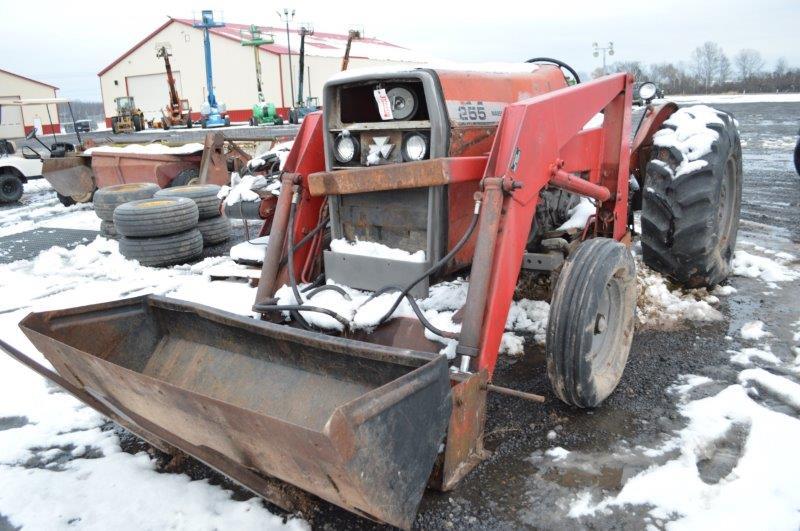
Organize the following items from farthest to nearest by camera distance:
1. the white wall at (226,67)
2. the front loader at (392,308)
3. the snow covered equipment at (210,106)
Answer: the white wall at (226,67) → the snow covered equipment at (210,106) → the front loader at (392,308)

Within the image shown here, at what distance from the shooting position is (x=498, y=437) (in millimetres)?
3113

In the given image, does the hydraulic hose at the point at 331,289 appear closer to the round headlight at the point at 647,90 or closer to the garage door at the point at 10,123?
the round headlight at the point at 647,90

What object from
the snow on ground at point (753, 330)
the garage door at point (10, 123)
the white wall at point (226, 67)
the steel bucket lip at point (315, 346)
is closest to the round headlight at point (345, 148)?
the steel bucket lip at point (315, 346)

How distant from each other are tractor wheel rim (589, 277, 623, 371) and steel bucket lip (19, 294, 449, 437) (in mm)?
1342

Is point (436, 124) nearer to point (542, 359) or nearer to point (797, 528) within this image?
point (542, 359)

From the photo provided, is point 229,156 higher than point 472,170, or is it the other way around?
point 472,170

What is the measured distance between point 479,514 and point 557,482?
414mm

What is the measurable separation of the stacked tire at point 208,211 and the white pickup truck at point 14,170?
23.9 ft

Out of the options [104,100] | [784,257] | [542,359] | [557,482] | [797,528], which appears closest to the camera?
[797,528]

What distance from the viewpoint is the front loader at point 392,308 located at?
2148 millimetres

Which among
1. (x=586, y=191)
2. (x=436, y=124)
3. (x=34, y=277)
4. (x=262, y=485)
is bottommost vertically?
(x=34, y=277)

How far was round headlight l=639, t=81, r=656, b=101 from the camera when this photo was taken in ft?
14.8

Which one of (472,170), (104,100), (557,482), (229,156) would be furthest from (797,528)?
(104,100)

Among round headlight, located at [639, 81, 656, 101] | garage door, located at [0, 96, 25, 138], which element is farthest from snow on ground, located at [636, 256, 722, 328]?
garage door, located at [0, 96, 25, 138]
